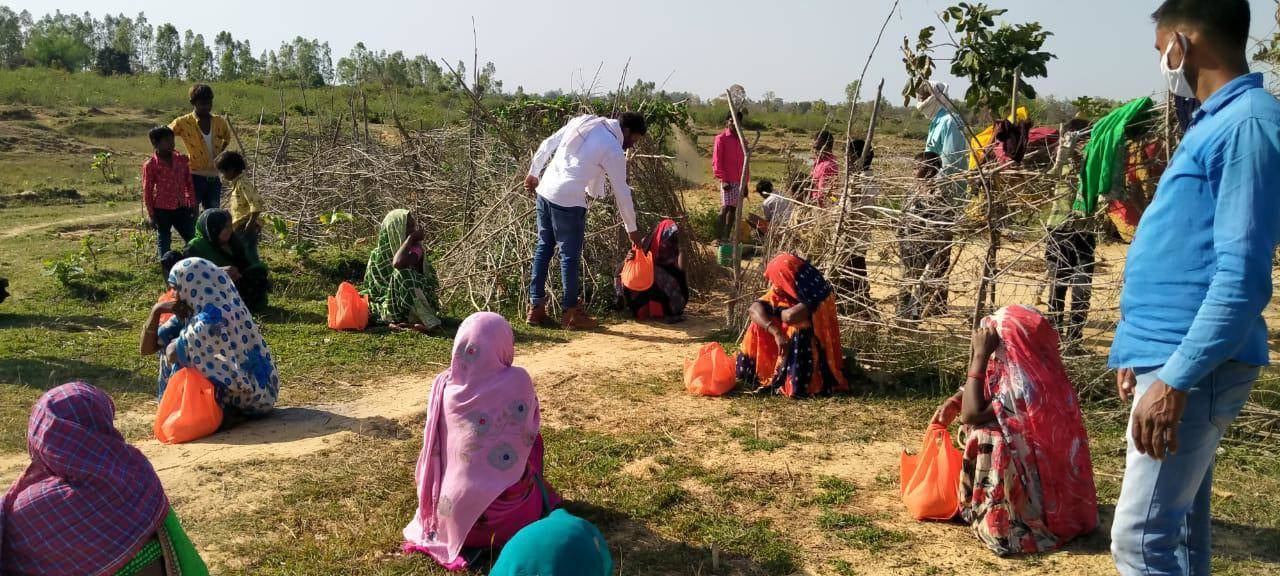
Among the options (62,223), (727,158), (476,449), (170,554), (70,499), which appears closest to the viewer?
(70,499)

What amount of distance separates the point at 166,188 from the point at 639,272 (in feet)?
13.8

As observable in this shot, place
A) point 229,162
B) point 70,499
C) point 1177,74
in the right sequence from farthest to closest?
point 229,162, point 70,499, point 1177,74

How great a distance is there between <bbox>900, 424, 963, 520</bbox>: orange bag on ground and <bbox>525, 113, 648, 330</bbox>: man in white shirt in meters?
3.58

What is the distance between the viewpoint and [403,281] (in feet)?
23.4

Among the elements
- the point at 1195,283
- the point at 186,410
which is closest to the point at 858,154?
the point at 186,410

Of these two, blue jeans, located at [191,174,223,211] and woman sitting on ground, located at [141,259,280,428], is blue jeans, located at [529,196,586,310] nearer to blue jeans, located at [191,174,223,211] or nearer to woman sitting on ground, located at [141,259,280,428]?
woman sitting on ground, located at [141,259,280,428]

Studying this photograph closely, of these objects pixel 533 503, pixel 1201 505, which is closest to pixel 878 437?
pixel 533 503

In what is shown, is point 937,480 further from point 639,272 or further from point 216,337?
point 639,272

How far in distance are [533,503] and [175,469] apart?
197cm

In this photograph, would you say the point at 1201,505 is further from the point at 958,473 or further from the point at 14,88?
the point at 14,88

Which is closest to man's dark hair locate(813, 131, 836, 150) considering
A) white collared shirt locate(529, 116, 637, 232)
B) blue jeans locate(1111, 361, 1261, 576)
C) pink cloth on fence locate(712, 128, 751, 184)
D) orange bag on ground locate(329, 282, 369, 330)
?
pink cloth on fence locate(712, 128, 751, 184)

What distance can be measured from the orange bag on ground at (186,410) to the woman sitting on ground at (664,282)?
370cm

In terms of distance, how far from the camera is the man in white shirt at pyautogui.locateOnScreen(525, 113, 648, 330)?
7.02 metres

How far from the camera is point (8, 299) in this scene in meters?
8.09
